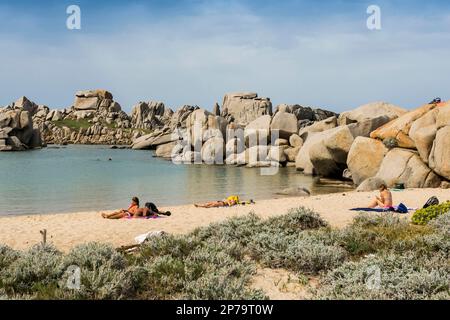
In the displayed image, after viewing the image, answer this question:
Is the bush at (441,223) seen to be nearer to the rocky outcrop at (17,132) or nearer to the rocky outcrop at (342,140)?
the rocky outcrop at (342,140)

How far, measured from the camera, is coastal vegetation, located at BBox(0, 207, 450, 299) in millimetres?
8578

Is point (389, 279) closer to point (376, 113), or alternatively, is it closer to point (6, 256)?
point (6, 256)

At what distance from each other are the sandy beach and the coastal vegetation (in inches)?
151

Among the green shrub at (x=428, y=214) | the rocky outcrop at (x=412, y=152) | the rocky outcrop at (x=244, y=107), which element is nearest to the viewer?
the green shrub at (x=428, y=214)

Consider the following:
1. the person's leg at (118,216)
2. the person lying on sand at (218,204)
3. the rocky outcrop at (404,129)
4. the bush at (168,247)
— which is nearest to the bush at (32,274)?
the bush at (168,247)

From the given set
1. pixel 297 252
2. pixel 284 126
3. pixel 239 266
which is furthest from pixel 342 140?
pixel 239 266

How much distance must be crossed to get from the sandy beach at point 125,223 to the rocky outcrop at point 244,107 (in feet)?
407

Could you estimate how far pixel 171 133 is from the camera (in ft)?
356

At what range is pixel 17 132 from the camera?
118562 mm

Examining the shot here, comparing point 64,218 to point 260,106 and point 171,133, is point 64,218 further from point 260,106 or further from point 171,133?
point 260,106

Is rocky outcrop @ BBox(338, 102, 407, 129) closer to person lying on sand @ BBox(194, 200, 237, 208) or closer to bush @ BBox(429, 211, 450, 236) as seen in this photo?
person lying on sand @ BBox(194, 200, 237, 208)

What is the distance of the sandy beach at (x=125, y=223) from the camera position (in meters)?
16.2

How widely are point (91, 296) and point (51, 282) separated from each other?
127cm

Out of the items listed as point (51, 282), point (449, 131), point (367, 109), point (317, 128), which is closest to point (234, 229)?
point (51, 282)
